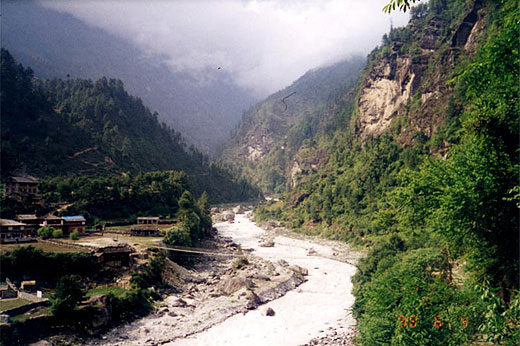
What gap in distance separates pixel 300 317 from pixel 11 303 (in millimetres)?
19985

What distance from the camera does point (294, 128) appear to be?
157 metres

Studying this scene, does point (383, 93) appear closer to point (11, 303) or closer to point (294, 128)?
point (11, 303)

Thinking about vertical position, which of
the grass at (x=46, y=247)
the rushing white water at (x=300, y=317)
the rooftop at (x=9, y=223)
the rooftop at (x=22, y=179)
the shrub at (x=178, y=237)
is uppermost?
the rooftop at (x=22, y=179)

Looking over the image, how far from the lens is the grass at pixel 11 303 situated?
2084 cm

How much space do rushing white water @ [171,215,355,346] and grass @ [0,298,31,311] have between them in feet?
33.6

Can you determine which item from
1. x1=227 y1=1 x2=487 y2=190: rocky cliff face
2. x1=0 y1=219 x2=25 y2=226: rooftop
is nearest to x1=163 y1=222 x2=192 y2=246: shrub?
x1=0 y1=219 x2=25 y2=226: rooftop

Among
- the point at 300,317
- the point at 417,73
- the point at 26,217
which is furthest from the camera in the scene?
the point at 417,73

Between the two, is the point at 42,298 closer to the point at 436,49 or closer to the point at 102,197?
the point at 102,197

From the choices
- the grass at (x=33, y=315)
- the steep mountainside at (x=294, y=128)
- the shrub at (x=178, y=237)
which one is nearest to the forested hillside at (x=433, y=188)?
the grass at (x=33, y=315)

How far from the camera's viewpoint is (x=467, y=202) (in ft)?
29.4

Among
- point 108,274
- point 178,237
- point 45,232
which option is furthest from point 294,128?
point 108,274

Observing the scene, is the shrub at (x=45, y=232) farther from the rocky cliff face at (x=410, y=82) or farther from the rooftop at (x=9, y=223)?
the rocky cliff face at (x=410, y=82)

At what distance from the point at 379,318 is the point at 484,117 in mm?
9775

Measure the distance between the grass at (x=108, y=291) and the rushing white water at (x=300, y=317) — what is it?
7.24 metres
